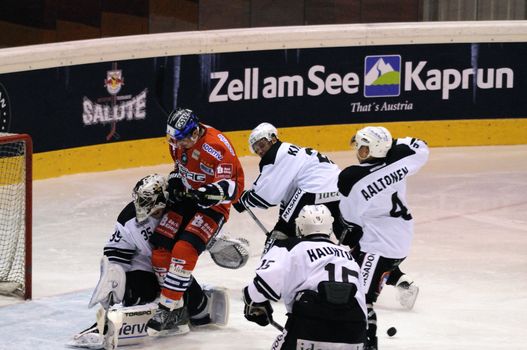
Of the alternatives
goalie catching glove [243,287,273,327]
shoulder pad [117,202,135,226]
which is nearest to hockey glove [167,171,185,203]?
shoulder pad [117,202,135,226]

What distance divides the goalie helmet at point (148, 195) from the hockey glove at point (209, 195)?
187 millimetres

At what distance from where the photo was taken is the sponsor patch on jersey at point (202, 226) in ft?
25.7

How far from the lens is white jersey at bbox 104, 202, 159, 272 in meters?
7.79

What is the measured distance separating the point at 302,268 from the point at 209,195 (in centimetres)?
165

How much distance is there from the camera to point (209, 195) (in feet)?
25.3

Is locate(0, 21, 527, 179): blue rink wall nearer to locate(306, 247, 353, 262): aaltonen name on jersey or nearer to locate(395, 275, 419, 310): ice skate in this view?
locate(395, 275, 419, 310): ice skate

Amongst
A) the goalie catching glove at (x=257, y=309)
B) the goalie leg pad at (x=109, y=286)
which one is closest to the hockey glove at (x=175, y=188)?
the goalie leg pad at (x=109, y=286)

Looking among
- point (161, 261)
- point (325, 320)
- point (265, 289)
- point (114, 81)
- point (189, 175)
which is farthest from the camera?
point (114, 81)

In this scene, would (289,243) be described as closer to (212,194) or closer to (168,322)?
(212,194)

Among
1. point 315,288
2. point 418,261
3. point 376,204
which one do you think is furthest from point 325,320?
point 418,261

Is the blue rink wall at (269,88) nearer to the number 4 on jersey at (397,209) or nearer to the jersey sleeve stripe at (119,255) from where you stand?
the jersey sleeve stripe at (119,255)

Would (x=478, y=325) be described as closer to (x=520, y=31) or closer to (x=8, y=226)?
(x=8, y=226)

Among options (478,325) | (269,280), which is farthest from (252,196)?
(269,280)

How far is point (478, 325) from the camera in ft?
27.4
